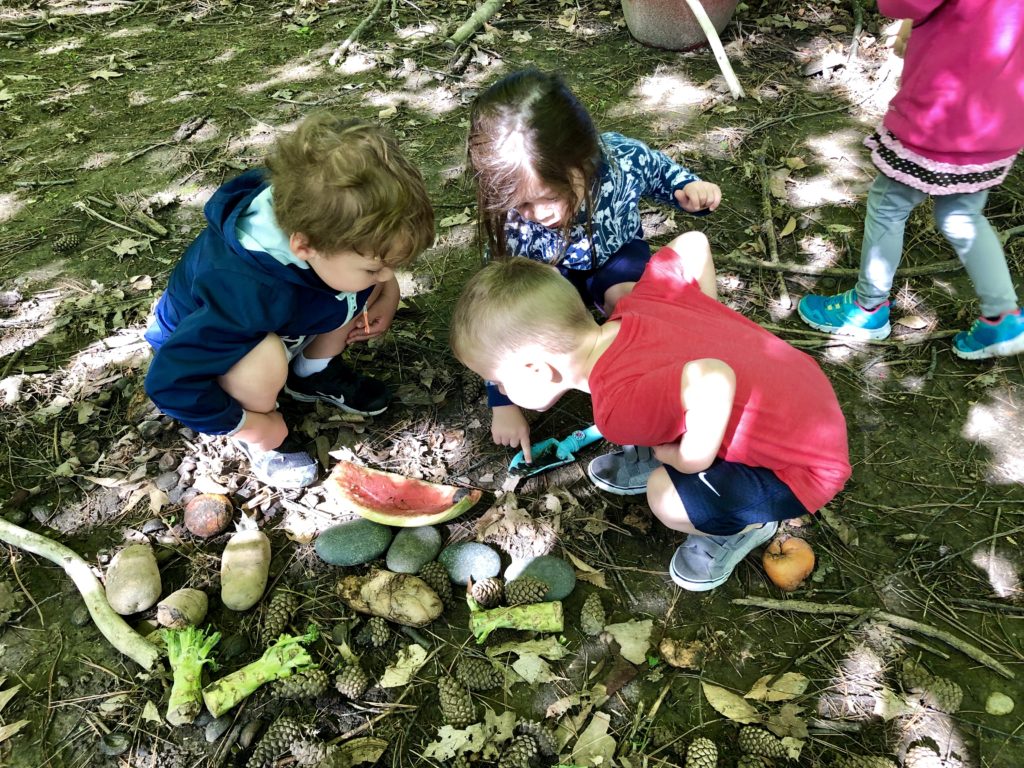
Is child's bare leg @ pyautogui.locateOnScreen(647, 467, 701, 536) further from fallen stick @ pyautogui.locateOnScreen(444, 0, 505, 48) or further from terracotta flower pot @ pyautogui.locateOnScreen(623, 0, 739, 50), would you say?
fallen stick @ pyautogui.locateOnScreen(444, 0, 505, 48)

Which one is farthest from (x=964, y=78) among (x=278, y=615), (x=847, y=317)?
(x=278, y=615)

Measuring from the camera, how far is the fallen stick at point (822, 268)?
3484mm

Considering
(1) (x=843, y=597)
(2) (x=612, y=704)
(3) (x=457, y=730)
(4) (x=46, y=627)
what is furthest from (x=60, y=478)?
(1) (x=843, y=597)

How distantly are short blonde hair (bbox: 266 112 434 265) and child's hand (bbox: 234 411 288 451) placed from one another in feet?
2.70

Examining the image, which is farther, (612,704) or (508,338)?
(612,704)

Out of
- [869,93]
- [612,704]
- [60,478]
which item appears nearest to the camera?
[612,704]

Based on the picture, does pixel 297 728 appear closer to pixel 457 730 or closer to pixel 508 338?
pixel 457 730

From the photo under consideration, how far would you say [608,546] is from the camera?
8.60ft

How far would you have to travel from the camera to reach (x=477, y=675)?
7.31ft

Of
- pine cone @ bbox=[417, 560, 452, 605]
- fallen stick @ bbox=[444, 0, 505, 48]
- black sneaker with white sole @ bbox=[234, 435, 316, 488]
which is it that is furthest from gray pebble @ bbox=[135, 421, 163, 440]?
fallen stick @ bbox=[444, 0, 505, 48]

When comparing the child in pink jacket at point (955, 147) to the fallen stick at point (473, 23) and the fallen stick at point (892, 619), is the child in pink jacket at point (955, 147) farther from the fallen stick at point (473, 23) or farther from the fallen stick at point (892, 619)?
the fallen stick at point (473, 23)

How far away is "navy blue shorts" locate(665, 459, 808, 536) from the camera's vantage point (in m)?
2.10

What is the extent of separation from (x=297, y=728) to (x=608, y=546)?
128 cm

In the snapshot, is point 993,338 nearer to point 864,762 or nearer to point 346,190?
point 864,762
